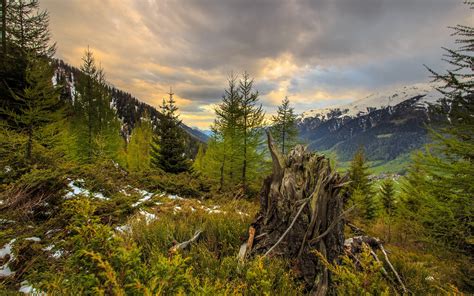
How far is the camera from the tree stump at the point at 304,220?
11.2 ft

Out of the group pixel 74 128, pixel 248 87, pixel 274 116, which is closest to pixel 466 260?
pixel 248 87

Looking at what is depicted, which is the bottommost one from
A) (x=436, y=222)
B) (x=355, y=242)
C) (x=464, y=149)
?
(x=436, y=222)

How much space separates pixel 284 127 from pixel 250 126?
639cm

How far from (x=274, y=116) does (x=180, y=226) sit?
20890 millimetres

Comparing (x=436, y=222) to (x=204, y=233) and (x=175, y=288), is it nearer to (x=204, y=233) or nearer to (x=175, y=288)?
(x=204, y=233)

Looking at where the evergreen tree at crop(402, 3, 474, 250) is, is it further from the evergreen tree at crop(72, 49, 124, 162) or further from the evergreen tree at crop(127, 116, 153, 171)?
the evergreen tree at crop(127, 116, 153, 171)

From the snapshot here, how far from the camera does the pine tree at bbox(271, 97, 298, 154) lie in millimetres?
23859

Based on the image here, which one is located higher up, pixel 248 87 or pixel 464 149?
pixel 248 87

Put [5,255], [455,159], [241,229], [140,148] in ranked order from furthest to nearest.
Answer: [140,148] < [455,159] < [241,229] < [5,255]

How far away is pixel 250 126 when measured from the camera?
1888 centimetres

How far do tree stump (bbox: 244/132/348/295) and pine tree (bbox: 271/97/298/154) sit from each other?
19.9 metres

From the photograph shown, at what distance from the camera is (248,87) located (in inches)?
768

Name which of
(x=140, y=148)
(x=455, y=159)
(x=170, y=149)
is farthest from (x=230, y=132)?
(x=140, y=148)

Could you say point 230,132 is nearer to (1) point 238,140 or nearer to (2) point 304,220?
(1) point 238,140
